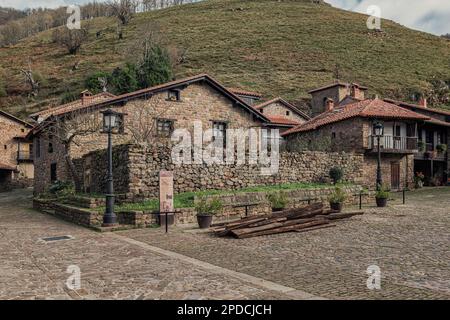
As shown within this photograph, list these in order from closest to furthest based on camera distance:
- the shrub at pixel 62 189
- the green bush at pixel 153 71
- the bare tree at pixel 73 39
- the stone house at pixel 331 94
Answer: the shrub at pixel 62 189 < the green bush at pixel 153 71 < the stone house at pixel 331 94 < the bare tree at pixel 73 39

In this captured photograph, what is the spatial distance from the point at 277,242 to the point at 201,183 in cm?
865

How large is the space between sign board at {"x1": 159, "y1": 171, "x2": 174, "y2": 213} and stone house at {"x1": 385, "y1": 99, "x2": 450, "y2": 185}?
26003 millimetres

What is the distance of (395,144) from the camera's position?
103 ft

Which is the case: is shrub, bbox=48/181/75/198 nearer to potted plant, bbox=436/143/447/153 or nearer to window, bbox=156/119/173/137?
window, bbox=156/119/173/137

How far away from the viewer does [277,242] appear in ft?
37.1

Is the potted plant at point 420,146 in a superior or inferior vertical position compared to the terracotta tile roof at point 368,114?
inferior

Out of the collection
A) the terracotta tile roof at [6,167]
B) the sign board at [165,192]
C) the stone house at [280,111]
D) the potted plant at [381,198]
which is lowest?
the potted plant at [381,198]

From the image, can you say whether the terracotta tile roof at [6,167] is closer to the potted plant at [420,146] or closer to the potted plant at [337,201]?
the potted plant at [337,201]

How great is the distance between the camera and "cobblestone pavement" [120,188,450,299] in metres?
6.61

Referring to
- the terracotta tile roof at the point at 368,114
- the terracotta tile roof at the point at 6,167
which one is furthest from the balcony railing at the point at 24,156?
the terracotta tile roof at the point at 368,114

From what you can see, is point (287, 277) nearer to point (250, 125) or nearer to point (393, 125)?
point (250, 125)

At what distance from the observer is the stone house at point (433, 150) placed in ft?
115

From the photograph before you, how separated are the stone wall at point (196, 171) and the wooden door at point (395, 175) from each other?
818cm

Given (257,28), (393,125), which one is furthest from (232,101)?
(257,28)
